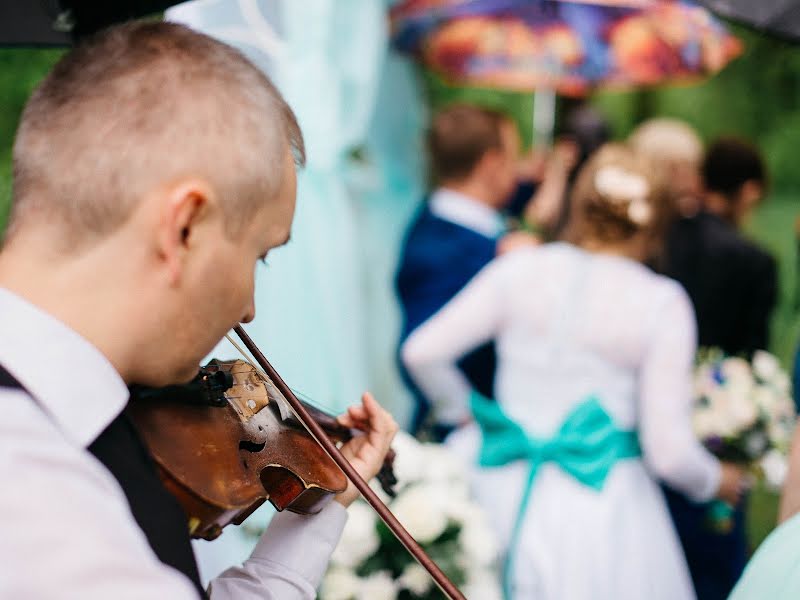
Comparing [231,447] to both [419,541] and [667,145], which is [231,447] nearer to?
[419,541]

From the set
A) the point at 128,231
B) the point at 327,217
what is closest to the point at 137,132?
the point at 128,231

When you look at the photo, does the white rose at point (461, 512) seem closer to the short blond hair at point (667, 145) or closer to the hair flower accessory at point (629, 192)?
the hair flower accessory at point (629, 192)

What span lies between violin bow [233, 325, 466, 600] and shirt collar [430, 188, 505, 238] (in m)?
2.34

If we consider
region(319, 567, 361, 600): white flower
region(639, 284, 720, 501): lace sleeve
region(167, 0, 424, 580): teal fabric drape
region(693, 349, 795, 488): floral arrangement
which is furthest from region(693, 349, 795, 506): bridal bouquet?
region(319, 567, 361, 600): white flower

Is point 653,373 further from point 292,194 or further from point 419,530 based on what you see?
point 292,194

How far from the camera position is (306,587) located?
1.20 metres

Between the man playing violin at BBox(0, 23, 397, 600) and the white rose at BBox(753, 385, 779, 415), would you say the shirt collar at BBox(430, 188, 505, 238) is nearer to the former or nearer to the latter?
the white rose at BBox(753, 385, 779, 415)

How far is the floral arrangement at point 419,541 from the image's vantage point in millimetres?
1987

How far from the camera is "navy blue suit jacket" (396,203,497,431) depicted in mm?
3465

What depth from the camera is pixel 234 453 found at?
1.10 m

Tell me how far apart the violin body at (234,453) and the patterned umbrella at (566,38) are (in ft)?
9.97

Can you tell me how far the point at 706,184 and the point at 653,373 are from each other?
1826 millimetres

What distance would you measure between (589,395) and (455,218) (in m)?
1.28

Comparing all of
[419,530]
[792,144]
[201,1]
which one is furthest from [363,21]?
[792,144]
